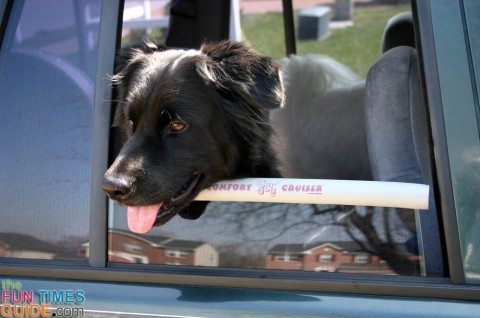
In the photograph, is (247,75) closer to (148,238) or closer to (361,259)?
(148,238)

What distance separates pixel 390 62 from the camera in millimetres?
2521

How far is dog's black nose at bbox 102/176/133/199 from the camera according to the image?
2033 millimetres

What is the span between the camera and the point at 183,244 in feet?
7.00

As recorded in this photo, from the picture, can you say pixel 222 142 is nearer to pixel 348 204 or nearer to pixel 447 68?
pixel 348 204

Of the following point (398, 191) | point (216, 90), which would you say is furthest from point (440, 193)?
point (216, 90)

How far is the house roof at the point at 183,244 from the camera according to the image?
6.95 feet

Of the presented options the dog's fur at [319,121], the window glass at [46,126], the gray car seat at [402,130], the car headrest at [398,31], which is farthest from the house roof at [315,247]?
the car headrest at [398,31]

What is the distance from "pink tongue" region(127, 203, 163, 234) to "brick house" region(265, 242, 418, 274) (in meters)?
0.39

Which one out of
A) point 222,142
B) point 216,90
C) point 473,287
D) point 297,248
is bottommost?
point 473,287

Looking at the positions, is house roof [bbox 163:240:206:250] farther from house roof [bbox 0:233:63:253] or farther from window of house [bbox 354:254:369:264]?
window of house [bbox 354:254:369:264]

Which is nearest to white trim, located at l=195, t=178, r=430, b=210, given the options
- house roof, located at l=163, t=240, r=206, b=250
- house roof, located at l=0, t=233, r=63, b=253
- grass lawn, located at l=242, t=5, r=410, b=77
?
house roof, located at l=163, t=240, r=206, b=250

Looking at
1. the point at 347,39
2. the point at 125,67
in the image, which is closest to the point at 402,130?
the point at 125,67

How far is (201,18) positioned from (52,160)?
2.07 metres

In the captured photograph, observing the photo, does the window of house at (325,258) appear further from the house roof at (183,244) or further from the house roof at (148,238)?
the house roof at (148,238)
